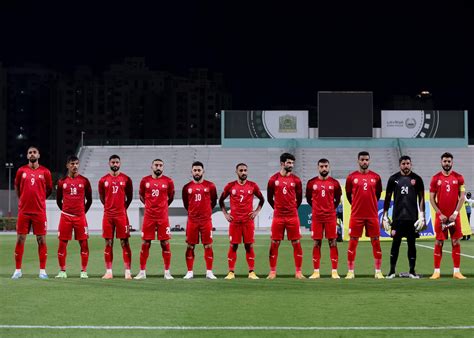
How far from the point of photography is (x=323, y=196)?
15359 millimetres

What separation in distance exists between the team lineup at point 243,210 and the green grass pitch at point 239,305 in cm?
52

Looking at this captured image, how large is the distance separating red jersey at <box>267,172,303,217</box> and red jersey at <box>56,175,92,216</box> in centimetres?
329

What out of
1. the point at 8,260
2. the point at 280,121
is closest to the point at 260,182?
the point at 280,121

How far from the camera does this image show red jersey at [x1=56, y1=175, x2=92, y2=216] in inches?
599

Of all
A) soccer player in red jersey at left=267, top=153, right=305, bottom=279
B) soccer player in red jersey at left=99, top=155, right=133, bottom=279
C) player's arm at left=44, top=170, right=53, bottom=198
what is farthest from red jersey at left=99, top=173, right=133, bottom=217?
soccer player in red jersey at left=267, top=153, right=305, bottom=279

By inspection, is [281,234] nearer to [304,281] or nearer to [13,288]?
[304,281]

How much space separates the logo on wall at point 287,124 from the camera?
70562 millimetres

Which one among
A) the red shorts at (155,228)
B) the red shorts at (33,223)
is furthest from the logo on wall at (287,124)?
the red shorts at (33,223)

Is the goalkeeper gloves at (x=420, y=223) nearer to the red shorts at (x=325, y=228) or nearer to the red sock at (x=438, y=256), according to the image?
the red sock at (x=438, y=256)

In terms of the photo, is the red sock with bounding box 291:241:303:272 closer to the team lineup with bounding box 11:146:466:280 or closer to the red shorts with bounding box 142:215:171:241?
the team lineup with bounding box 11:146:466:280

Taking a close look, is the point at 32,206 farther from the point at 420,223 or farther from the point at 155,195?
the point at 420,223

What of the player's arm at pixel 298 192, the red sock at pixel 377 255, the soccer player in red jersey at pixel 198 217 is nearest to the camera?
the red sock at pixel 377 255

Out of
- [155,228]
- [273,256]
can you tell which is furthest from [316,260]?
[155,228]

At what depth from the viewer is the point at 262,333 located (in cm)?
848
